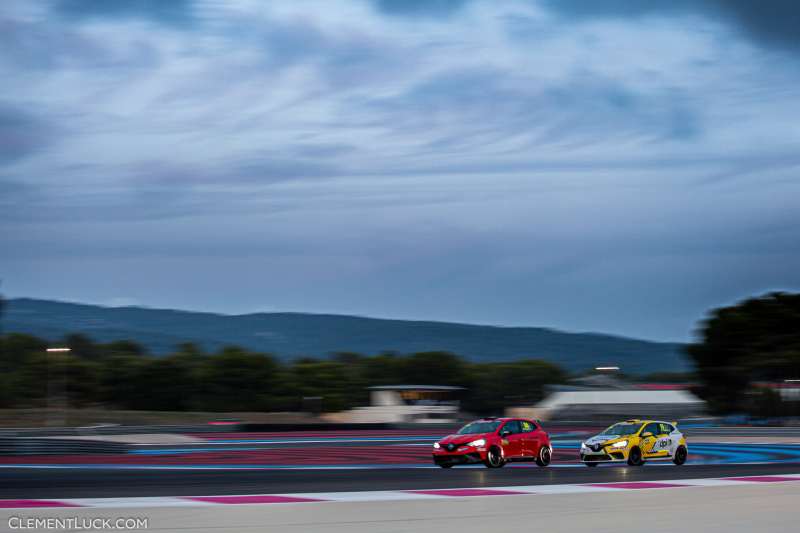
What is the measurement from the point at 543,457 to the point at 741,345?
71.7m

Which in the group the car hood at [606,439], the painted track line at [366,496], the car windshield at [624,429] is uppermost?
the car windshield at [624,429]

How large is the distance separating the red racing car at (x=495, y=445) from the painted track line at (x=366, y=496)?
5.67m

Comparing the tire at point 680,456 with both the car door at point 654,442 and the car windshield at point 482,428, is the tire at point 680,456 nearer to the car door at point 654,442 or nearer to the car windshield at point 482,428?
the car door at point 654,442

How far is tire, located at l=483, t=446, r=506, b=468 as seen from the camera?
78.1ft

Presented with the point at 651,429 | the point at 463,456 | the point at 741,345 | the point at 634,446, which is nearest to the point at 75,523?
the point at 463,456

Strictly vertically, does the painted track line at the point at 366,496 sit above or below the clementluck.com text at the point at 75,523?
below

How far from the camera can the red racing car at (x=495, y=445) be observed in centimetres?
2383

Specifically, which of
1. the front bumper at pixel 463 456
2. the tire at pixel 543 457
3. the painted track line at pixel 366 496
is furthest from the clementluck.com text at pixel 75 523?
the tire at pixel 543 457

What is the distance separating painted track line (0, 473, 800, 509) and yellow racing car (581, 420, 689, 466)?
5.89m

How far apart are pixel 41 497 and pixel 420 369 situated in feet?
398

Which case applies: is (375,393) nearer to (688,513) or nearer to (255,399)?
(255,399)

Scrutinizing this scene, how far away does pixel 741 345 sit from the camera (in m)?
91.1

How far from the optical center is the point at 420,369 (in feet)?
445

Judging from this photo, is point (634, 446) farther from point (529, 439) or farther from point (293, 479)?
point (293, 479)
